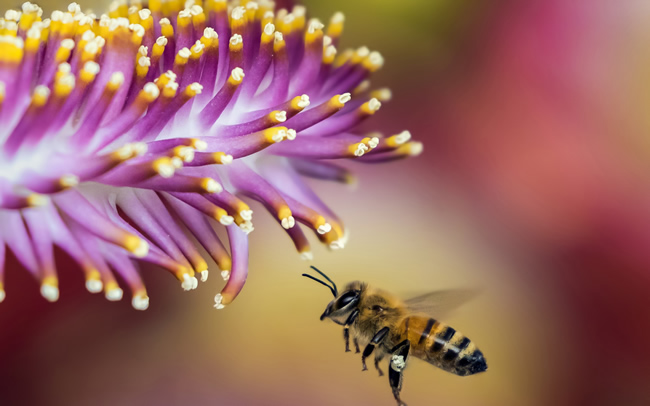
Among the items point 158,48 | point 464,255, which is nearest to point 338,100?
point 158,48

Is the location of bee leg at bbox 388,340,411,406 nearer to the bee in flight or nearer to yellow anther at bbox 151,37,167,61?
the bee in flight

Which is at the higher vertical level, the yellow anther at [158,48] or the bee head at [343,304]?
the yellow anther at [158,48]

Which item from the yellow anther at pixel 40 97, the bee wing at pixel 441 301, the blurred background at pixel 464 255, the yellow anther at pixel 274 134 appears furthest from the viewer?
the blurred background at pixel 464 255

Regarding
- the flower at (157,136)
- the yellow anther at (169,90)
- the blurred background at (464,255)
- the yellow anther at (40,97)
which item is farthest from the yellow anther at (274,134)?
the blurred background at (464,255)

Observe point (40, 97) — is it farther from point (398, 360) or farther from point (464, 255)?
point (464, 255)

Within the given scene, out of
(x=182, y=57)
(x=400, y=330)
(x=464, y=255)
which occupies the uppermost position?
(x=182, y=57)

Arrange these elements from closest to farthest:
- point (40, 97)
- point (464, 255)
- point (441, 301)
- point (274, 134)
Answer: point (40, 97) → point (274, 134) → point (441, 301) → point (464, 255)

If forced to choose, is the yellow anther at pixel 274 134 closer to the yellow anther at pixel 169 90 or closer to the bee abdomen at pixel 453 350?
the yellow anther at pixel 169 90
